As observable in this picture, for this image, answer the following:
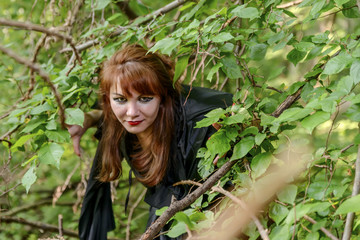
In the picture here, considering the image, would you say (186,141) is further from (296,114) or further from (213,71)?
(296,114)

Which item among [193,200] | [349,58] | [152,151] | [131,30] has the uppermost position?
[131,30]

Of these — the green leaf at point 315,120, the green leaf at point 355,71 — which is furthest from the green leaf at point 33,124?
the green leaf at point 355,71

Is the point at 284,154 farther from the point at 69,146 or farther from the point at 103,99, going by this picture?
the point at 69,146

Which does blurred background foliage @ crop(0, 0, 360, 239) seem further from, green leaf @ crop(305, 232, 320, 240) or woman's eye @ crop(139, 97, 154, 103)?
woman's eye @ crop(139, 97, 154, 103)

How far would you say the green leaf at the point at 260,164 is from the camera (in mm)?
1317

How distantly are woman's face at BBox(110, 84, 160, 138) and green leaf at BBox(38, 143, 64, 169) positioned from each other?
43 cm

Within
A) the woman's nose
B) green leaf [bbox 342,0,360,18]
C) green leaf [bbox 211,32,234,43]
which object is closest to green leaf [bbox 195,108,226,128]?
green leaf [bbox 211,32,234,43]

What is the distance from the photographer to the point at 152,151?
7.11ft

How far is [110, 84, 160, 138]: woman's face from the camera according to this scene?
6.42 feet

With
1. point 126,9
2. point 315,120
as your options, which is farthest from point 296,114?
point 126,9

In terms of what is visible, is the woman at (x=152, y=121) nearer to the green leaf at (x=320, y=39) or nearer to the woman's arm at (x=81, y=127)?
the woman's arm at (x=81, y=127)

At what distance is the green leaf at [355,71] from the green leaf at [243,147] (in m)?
0.40

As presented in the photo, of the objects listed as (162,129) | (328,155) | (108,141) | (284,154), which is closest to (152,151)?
(162,129)

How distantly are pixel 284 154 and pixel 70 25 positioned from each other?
1932mm
